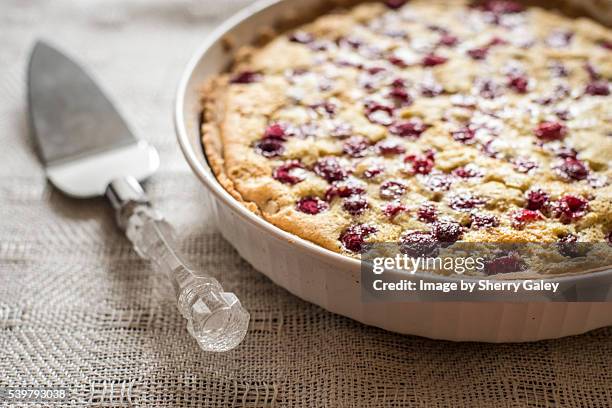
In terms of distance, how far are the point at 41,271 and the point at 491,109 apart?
1.44 m

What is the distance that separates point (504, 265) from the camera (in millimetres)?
1690

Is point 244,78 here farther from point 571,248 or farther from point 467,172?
point 571,248

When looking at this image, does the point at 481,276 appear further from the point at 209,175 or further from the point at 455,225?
the point at 209,175

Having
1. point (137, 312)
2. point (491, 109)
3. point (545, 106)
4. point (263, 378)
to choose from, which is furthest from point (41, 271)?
point (545, 106)

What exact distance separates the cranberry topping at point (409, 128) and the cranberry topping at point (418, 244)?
421 millimetres

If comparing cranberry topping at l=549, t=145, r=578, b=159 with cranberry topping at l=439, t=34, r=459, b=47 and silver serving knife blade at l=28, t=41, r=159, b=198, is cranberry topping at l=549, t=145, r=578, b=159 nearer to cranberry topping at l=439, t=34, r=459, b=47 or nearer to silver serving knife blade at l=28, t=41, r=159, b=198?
cranberry topping at l=439, t=34, r=459, b=47

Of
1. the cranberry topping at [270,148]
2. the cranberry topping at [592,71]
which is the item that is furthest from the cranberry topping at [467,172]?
the cranberry topping at [592,71]

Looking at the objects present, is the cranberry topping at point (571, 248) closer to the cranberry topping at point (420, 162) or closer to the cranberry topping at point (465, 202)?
the cranberry topping at point (465, 202)

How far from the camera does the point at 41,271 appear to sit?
6.95ft

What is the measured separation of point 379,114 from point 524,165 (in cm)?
46

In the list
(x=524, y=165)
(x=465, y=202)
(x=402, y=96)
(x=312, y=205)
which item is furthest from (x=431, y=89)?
(x=312, y=205)

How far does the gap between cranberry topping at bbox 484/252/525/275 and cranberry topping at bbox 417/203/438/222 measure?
0.65ft

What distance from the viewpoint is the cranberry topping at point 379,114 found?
217 cm

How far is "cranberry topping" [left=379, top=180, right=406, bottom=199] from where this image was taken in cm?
191
